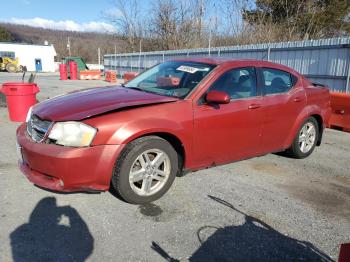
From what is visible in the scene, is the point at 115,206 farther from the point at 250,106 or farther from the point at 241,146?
the point at 250,106

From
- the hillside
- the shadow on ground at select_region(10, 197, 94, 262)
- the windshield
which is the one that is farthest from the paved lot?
the hillside

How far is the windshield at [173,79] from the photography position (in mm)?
4148

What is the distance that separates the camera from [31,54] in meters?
54.9

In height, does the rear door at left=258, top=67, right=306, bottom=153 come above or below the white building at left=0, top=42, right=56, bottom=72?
below

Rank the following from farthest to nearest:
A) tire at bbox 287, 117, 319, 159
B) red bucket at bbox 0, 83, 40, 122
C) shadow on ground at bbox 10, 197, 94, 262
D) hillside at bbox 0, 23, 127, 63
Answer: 1. hillside at bbox 0, 23, 127, 63
2. red bucket at bbox 0, 83, 40, 122
3. tire at bbox 287, 117, 319, 159
4. shadow on ground at bbox 10, 197, 94, 262

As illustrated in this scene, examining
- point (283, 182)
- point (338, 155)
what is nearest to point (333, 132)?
point (338, 155)

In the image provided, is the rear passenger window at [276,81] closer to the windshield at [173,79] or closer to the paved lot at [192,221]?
the windshield at [173,79]

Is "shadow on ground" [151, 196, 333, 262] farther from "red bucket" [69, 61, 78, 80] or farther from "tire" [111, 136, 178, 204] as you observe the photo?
"red bucket" [69, 61, 78, 80]

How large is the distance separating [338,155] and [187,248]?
165 inches

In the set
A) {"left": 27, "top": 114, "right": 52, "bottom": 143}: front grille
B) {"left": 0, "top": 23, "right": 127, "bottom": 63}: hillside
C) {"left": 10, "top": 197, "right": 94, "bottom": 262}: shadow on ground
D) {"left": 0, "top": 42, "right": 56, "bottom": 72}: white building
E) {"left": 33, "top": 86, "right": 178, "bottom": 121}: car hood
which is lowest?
{"left": 10, "top": 197, "right": 94, "bottom": 262}: shadow on ground

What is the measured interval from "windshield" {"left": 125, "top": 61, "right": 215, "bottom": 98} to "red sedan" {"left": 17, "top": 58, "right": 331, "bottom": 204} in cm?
1

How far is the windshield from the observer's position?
4148mm

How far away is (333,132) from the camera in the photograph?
793 cm

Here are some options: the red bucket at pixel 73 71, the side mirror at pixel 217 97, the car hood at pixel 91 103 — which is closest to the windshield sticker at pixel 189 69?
the side mirror at pixel 217 97
